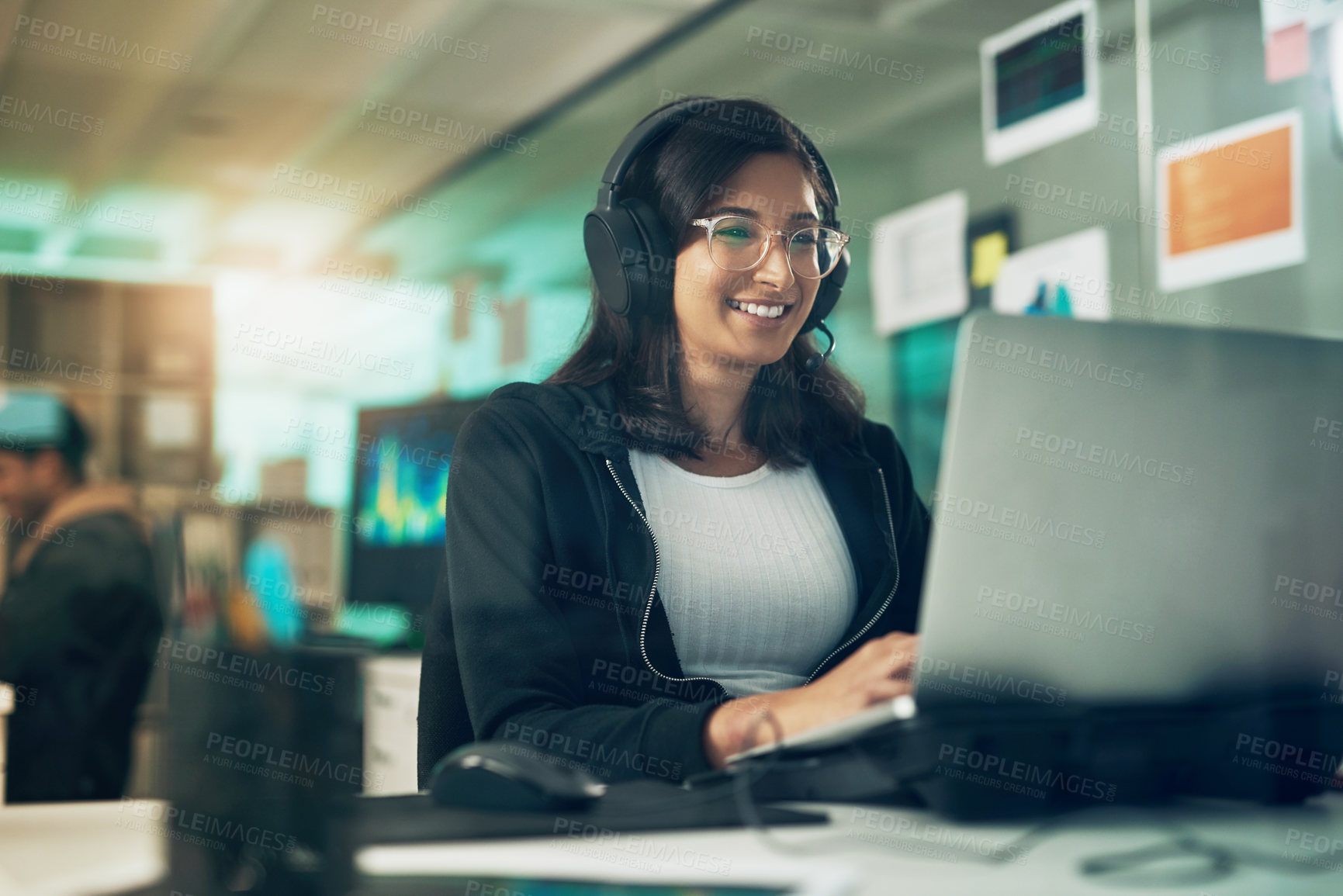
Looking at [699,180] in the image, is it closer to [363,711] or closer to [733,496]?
[733,496]

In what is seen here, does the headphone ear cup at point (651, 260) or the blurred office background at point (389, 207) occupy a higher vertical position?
the blurred office background at point (389, 207)

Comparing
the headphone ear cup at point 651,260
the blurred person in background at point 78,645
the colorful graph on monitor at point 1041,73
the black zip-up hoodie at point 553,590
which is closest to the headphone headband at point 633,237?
the headphone ear cup at point 651,260

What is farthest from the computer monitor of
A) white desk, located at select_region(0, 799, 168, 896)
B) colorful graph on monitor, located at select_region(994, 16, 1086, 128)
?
white desk, located at select_region(0, 799, 168, 896)

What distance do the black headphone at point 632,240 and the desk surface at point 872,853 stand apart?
2.13 feet

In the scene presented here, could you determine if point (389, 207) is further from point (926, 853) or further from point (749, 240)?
point (926, 853)

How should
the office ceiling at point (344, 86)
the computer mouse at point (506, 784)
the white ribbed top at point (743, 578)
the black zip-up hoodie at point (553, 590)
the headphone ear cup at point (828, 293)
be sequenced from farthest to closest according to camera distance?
the office ceiling at point (344, 86) → the headphone ear cup at point (828, 293) → the white ribbed top at point (743, 578) → the black zip-up hoodie at point (553, 590) → the computer mouse at point (506, 784)

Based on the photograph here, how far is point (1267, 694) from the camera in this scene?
714 millimetres

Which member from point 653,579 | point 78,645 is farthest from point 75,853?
point 78,645

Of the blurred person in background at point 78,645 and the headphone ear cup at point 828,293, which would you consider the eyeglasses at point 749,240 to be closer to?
the headphone ear cup at point 828,293

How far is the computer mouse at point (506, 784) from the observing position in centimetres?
66

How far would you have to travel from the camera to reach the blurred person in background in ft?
8.22

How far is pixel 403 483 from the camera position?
8.79 feet

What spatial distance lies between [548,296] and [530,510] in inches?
113

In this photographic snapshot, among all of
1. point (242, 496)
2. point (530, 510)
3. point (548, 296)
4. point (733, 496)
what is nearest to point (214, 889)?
point (530, 510)
